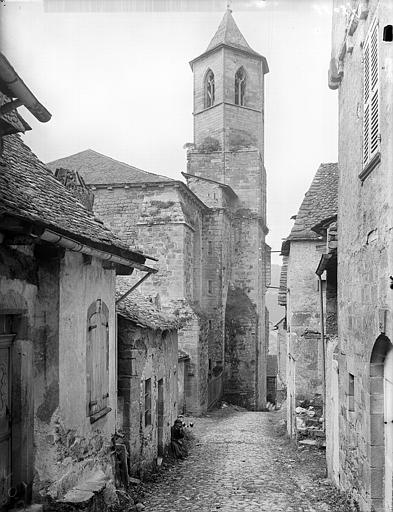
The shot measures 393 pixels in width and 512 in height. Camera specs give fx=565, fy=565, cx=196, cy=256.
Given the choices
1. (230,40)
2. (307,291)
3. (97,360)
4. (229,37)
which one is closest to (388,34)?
(97,360)

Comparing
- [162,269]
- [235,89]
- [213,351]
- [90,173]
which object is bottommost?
[213,351]

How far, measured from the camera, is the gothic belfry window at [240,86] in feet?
102

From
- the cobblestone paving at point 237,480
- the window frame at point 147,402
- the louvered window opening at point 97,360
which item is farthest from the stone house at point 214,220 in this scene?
the louvered window opening at point 97,360

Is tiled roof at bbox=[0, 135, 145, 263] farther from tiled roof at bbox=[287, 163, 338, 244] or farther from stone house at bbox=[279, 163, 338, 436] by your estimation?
stone house at bbox=[279, 163, 338, 436]

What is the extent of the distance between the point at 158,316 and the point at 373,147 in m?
7.37

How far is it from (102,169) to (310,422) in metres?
14.1

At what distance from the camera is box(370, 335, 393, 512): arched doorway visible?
18.4 ft

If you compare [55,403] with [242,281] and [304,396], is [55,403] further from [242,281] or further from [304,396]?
[242,281]

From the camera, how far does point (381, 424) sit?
5.98 meters

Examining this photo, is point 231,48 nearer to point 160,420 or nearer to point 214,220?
point 214,220

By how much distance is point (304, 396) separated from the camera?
14734 mm

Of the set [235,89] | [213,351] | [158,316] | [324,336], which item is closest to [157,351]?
[158,316]

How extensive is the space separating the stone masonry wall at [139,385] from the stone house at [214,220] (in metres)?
10.1

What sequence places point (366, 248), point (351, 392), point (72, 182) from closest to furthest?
point (366, 248)
point (351, 392)
point (72, 182)
